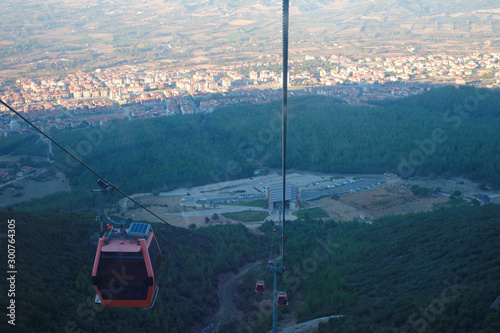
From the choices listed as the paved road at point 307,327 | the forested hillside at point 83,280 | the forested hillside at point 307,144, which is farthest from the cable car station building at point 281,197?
the paved road at point 307,327

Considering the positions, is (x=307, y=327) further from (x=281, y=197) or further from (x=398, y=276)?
(x=281, y=197)

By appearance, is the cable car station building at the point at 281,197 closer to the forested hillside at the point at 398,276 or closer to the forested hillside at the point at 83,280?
the forested hillside at the point at 398,276

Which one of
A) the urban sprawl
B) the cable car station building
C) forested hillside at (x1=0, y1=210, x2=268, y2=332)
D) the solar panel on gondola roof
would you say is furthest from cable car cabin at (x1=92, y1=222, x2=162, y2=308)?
the urban sprawl

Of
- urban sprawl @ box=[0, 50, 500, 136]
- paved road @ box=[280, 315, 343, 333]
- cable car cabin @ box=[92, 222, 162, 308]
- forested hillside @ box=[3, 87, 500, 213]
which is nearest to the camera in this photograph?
cable car cabin @ box=[92, 222, 162, 308]

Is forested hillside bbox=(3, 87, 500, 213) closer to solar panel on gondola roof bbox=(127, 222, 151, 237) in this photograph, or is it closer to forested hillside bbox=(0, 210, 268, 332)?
forested hillside bbox=(0, 210, 268, 332)

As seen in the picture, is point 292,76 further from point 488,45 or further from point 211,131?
point 488,45

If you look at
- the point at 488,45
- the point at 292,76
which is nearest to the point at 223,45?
the point at 292,76
